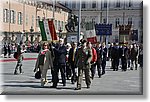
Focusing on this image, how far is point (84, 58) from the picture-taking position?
12.2 m

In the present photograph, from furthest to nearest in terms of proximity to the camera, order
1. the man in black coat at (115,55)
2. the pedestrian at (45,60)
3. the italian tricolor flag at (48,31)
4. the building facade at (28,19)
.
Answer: the building facade at (28,19) → the man in black coat at (115,55) → the pedestrian at (45,60) → the italian tricolor flag at (48,31)

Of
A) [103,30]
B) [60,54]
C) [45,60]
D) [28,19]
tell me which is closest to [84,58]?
[60,54]

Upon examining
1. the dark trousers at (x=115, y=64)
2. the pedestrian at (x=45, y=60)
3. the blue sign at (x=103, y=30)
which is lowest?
the dark trousers at (x=115, y=64)

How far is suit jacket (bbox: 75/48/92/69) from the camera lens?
12234 mm

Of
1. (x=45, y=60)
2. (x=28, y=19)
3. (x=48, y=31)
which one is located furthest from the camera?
(x=28, y=19)

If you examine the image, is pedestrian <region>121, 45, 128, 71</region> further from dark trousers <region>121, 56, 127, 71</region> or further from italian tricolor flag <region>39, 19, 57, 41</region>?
italian tricolor flag <region>39, 19, 57, 41</region>

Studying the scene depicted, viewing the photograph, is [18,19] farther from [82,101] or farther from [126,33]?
[82,101]

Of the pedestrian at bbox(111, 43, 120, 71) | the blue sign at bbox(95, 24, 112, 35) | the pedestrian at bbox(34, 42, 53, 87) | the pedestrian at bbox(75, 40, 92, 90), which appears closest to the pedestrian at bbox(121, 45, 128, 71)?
the pedestrian at bbox(111, 43, 120, 71)

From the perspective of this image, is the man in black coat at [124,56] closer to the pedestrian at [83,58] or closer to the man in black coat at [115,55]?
the man in black coat at [115,55]

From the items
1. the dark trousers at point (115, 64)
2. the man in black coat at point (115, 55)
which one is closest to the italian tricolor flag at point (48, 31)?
the man in black coat at point (115, 55)

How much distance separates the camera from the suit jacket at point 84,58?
40.1 feet

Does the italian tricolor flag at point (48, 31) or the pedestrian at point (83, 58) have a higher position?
the italian tricolor flag at point (48, 31)

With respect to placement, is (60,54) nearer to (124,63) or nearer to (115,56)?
(115,56)

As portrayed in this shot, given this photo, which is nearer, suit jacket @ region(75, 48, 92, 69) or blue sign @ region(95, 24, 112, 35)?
suit jacket @ region(75, 48, 92, 69)
